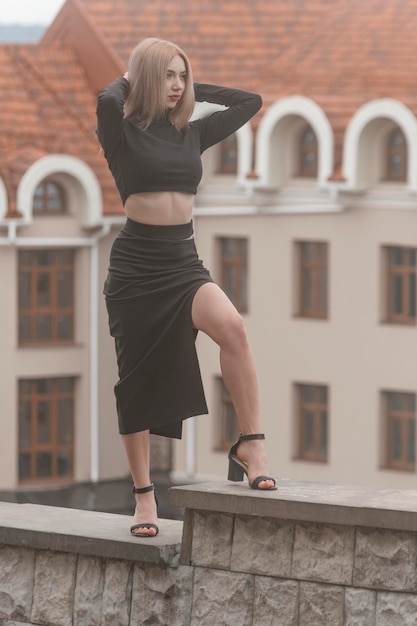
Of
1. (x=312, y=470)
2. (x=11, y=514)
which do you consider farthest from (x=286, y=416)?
(x=11, y=514)

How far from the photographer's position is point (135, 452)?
1569 cm

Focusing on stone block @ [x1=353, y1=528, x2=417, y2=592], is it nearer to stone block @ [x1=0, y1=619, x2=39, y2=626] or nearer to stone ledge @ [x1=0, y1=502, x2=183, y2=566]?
stone ledge @ [x1=0, y1=502, x2=183, y2=566]

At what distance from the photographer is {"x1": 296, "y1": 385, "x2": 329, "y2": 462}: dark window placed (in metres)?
52.3

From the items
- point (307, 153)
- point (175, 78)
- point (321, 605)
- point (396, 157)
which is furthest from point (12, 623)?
point (307, 153)

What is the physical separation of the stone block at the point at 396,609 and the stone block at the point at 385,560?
0.05 meters

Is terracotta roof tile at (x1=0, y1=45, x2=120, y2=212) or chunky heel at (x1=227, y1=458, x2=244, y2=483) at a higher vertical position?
terracotta roof tile at (x1=0, y1=45, x2=120, y2=212)

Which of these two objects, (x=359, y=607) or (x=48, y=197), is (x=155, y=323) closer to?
(x=359, y=607)

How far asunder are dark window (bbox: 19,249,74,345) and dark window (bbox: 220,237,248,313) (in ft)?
11.7

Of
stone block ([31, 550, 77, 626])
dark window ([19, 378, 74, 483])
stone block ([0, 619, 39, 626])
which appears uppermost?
stone block ([31, 550, 77, 626])

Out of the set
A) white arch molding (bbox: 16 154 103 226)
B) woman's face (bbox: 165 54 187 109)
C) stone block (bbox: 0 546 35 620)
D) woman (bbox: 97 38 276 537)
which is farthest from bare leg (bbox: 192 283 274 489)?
white arch molding (bbox: 16 154 103 226)

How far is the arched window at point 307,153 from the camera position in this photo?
52500 mm

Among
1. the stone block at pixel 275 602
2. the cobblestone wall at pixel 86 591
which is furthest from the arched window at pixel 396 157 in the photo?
the stone block at pixel 275 602

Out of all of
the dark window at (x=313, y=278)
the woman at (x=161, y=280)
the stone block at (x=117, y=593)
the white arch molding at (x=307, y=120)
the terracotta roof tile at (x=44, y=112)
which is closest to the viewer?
the woman at (x=161, y=280)

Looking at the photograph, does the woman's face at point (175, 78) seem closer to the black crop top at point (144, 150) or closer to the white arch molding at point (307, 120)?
the black crop top at point (144, 150)
